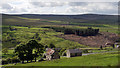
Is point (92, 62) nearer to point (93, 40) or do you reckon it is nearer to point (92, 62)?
point (92, 62)

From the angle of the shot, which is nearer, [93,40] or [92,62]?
[92,62]

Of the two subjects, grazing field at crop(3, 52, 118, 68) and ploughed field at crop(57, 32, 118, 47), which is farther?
ploughed field at crop(57, 32, 118, 47)

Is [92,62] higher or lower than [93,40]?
higher

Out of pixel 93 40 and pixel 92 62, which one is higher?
pixel 92 62

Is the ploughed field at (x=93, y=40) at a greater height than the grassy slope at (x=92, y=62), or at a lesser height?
lesser

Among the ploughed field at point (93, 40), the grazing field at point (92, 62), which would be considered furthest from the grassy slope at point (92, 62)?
the ploughed field at point (93, 40)

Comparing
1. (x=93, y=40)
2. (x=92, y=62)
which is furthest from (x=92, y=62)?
(x=93, y=40)

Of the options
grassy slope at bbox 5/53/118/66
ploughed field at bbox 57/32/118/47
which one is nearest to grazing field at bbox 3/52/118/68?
grassy slope at bbox 5/53/118/66

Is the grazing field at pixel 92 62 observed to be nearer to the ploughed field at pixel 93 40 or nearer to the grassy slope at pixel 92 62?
the grassy slope at pixel 92 62

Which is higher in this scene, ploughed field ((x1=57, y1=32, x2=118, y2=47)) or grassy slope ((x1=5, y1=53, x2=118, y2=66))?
grassy slope ((x1=5, y1=53, x2=118, y2=66))

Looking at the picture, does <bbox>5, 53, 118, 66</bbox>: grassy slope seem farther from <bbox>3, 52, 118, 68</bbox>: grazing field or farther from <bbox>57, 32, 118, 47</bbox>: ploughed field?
<bbox>57, 32, 118, 47</bbox>: ploughed field

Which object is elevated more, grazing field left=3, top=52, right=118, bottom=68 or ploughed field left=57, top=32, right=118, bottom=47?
grazing field left=3, top=52, right=118, bottom=68

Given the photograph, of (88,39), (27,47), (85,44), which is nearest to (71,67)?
(27,47)

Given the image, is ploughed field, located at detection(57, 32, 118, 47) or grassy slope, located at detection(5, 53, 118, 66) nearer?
grassy slope, located at detection(5, 53, 118, 66)
